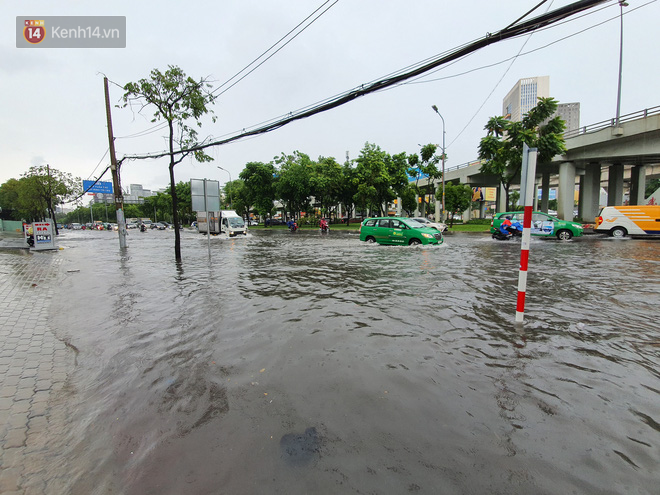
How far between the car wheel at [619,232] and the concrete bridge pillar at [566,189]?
1198 centimetres

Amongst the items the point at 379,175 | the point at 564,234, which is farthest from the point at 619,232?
the point at 379,175

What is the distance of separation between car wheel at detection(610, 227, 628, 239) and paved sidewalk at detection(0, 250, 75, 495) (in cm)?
2571

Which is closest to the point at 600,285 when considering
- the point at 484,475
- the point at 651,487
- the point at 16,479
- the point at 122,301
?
the point at 651,487

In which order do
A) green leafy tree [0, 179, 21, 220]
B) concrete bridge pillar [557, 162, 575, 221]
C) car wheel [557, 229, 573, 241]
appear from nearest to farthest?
car wheel [557, 229, 573, 241], concrete bridge pillar [557, 162, 575, 221], green leafy tree [0, 179, 21, 220]

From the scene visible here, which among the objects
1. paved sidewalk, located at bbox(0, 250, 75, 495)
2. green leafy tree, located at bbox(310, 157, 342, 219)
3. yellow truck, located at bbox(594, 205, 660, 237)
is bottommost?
paved sidewalk, located at bbox(0, 250, 75, 495)

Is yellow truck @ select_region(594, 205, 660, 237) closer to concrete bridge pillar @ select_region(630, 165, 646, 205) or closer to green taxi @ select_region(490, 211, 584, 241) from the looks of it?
green taxi @ select_region(490, 211, 584, 241)

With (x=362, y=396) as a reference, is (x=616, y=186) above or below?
above

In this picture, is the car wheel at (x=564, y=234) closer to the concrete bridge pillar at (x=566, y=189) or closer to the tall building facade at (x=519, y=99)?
the concrete bridge pillar at (x=566, y=189)

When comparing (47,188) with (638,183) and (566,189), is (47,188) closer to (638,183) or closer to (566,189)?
(566,189)

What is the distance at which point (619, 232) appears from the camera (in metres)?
19.2

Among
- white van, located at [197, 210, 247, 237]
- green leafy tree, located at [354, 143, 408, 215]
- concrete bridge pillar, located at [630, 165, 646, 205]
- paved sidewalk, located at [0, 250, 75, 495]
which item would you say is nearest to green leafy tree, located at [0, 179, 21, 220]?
white van, located at [197, 210, 247, 237]

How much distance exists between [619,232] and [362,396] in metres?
23.7

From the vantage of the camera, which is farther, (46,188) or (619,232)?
(46,188)

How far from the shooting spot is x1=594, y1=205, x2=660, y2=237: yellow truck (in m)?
17.6
